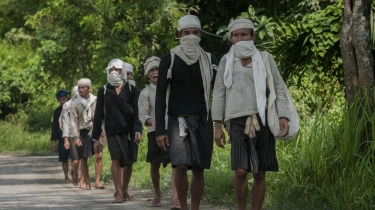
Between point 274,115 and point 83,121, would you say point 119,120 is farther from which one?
point 274,115

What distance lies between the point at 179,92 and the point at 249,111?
107cm

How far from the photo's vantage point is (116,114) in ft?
45.4

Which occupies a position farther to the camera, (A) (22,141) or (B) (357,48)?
(A) (22,141)

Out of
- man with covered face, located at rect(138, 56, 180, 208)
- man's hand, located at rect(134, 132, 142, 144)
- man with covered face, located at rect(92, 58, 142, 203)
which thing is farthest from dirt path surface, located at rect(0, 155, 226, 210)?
man's hand, located at rect(134, 132, 142, 144)

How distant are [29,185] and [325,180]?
8.24 meters

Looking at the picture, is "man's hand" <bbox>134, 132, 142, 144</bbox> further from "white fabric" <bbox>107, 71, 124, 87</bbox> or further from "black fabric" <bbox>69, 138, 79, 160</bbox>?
"black fabric" <bbox>69, 138, 79, 160</bbox>

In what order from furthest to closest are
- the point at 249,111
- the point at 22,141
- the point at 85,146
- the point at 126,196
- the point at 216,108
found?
the point at 22,141 < the point at 85,146 < the point at 126,196 < the point at 216,108 < the point at 249,111

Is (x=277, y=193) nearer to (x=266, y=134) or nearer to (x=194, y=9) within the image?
(x=266, y=134)

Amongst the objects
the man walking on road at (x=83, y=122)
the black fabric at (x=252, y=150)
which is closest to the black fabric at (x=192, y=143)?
the black fabric at (x=252, y=150)

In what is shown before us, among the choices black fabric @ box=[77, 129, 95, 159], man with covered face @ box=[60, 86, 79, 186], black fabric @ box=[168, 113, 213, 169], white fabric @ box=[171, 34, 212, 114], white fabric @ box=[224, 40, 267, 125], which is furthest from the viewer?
man with covered face @ box=[60, 86, 79, 186]

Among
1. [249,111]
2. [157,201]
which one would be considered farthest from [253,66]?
[157,201]

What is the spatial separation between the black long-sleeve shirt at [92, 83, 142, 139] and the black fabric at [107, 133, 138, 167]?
9cm

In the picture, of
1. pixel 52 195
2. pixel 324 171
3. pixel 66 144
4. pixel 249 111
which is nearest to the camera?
pixel 249 111

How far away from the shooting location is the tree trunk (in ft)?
36.8
